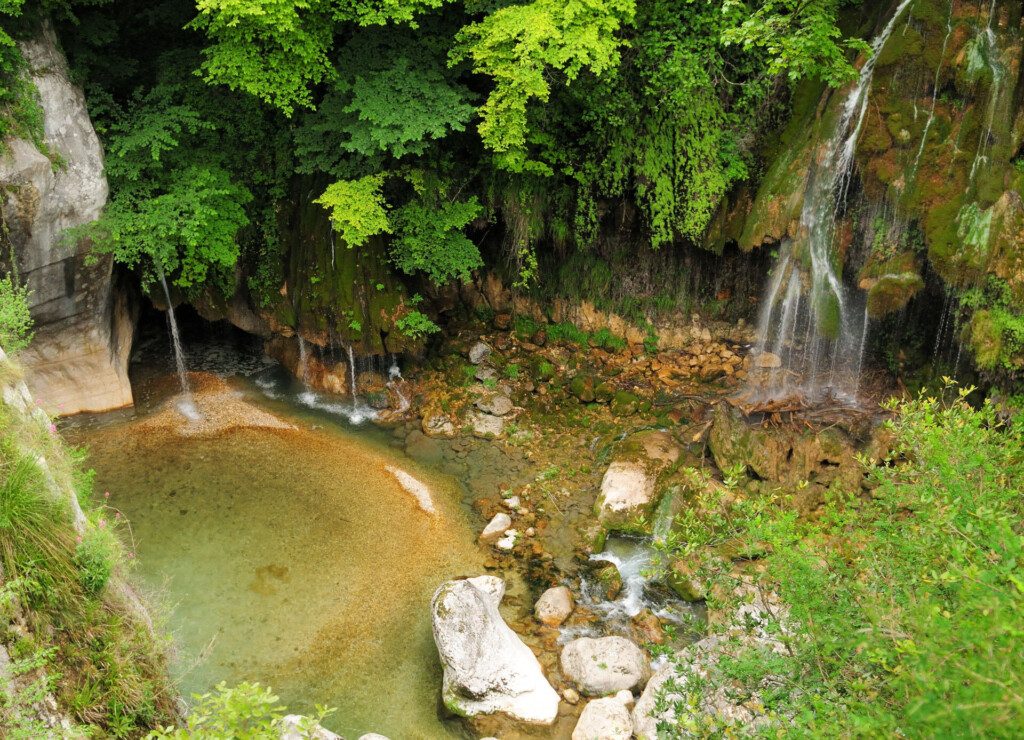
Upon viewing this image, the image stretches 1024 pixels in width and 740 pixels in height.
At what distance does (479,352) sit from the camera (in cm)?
1429

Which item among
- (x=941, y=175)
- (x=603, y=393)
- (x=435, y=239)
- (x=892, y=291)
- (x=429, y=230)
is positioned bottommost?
(x=603, y=393)

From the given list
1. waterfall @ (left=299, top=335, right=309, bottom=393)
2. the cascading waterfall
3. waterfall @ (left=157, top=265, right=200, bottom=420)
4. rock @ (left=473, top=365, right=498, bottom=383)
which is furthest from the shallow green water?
the cascading waterfall

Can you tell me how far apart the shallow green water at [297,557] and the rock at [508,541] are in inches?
16.5

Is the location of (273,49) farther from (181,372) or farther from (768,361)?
(768,361)

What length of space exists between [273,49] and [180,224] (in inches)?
135

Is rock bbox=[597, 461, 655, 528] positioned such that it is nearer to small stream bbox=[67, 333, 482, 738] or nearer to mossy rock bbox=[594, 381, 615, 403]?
mossy rock bbox=[594, 381, 615, 403]

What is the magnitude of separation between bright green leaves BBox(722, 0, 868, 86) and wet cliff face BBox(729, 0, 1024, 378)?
116 centimetres

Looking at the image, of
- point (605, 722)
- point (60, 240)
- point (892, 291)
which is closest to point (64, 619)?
point (605, 722)

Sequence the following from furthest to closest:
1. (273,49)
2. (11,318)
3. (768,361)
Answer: (768,361) → (273,49) → (11,318)

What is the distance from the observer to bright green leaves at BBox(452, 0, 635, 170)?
9.98 metres

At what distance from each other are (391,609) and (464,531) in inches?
74.5

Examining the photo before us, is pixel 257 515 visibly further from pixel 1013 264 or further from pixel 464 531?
pixel 1013 264

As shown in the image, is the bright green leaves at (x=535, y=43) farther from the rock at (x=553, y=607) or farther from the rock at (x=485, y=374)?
the rock at (x=553, y=607)

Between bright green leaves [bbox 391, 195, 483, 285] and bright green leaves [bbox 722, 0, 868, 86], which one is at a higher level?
bright green leaves [bbox 722, 0, 868, 86]
